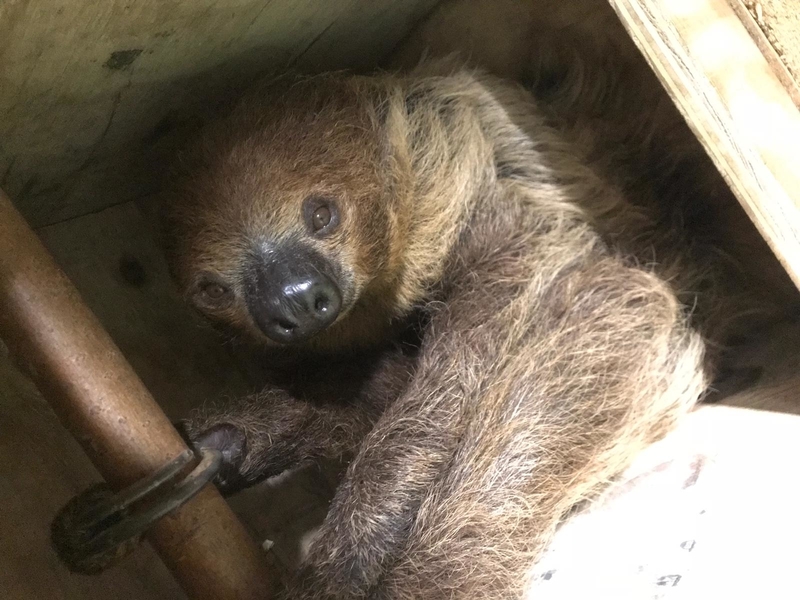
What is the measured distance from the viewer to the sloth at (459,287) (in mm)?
1971

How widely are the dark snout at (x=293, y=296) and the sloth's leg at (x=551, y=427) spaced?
53 centimetres

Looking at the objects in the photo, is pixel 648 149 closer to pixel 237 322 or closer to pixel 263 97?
pixel 263 97

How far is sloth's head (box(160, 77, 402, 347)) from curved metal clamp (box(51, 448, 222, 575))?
567 mm

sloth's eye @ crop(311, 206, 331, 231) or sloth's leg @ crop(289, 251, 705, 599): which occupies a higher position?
sloth's eye @ crop(311, 206, 331, 231)

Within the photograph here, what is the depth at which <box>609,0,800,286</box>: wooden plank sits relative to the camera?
145 cm

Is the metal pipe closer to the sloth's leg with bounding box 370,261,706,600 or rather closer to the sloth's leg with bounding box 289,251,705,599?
the sloth's leg with bounding box 289,251,705,599

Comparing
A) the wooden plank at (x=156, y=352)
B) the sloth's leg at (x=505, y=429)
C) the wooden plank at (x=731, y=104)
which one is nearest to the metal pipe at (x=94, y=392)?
the sloth's leg at (x=505, y=429)

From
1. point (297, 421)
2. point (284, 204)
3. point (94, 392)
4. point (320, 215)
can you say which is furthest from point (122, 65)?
point (297, 421)

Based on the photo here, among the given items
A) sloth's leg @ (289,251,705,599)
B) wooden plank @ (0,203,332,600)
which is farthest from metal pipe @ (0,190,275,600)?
wooden plank @ (0,203,332,600)

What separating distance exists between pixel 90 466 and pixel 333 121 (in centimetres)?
132

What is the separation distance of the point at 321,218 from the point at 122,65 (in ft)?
2.26

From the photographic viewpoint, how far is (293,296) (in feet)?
6.49

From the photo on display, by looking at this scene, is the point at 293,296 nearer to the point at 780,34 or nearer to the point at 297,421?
the point at 297,421

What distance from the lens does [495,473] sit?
1.97 m
